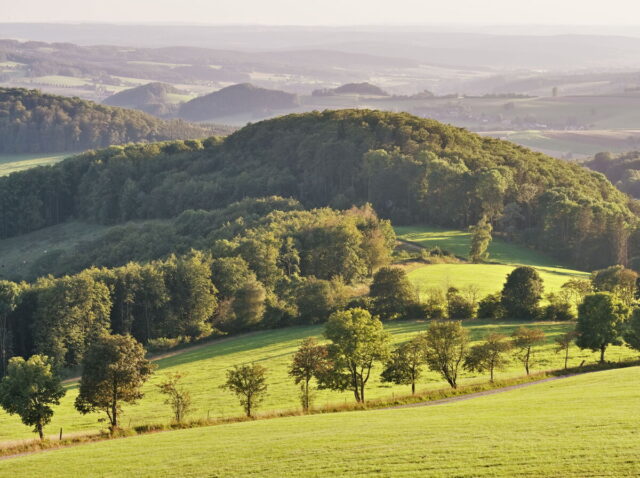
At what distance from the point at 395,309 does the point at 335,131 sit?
9511 centimetres

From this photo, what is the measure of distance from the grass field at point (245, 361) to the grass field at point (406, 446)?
34.8 feet

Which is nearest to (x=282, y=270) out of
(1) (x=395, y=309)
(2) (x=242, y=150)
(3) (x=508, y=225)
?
(1) (x=395, y=309)

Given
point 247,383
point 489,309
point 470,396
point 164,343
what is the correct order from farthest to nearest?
point 164,343
point 489,309
point 470,396
point 247,383

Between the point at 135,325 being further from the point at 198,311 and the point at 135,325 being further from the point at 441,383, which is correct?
the point at 441,383

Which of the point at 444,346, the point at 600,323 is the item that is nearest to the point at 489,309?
the point at 600,323

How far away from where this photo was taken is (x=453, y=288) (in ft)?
242

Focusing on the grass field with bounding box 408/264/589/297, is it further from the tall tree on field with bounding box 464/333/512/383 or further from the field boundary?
the tall tree on field with bounding box 464/333/512/383

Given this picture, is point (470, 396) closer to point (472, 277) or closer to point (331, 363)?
point (331, 363)

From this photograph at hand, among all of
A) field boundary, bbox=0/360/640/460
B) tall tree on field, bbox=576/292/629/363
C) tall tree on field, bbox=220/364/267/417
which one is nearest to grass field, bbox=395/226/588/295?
tall tree on field, bbox=576/292/629/363

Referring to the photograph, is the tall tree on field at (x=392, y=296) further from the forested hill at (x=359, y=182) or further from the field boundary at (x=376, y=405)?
the forested hill at (x=359, y=182)

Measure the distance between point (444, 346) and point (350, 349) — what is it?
5930 mm

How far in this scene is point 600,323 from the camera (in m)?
53.4

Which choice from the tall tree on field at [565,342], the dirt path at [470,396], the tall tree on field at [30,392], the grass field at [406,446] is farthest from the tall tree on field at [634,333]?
the tall tree on field at [30,392]

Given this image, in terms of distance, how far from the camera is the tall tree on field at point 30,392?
41281mm
